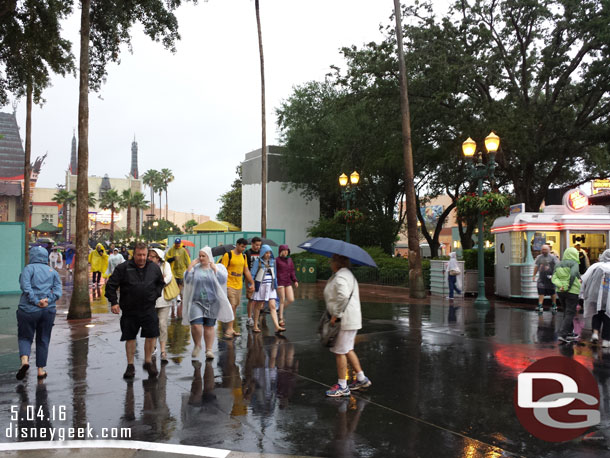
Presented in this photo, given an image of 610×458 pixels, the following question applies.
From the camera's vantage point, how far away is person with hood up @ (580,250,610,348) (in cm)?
880

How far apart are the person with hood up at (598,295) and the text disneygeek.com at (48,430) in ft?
26.1

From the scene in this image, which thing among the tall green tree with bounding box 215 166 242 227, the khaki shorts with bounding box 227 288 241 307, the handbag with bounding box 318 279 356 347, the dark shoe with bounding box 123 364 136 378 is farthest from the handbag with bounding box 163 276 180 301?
the tall green tree with bounding box 215 166 242 227

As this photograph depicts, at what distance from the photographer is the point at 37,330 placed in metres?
6.71

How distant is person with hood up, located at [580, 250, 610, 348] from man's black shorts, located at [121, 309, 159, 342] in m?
7.38

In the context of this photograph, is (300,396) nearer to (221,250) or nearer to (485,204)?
(221,250)

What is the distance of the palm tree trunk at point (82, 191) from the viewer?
485 inches

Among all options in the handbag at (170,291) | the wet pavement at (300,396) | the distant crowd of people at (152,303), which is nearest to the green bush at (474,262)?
the wet pavement at (300,396)

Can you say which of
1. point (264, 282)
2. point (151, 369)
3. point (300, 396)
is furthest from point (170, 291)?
point (300, 396)

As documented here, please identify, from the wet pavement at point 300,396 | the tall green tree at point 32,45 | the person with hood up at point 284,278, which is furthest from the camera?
the tall green tree at point 32,45

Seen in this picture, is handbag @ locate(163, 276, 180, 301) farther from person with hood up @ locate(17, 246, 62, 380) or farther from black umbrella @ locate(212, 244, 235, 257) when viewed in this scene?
black umbrella @ locate(212, 244, 235, 257)

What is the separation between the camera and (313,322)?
A: 12.0m

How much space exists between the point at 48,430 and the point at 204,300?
3118 millimetres

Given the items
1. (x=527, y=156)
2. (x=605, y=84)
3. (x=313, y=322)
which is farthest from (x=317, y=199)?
(x=313, y=322)

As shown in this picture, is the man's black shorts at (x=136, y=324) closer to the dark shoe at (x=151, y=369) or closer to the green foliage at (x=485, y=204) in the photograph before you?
the dark shoe at (x=151, y=369)
